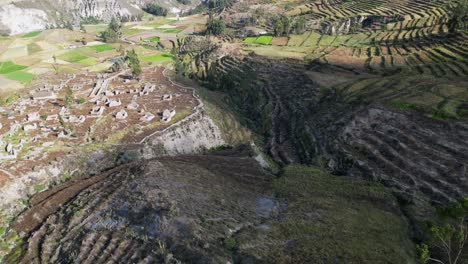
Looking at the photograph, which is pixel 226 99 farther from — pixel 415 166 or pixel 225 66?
pixel 415 166

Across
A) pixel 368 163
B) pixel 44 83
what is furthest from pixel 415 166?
pixel 44 83

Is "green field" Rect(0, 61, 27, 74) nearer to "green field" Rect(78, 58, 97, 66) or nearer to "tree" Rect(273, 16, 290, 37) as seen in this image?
"green field" Rect(78, 58, 97, 66)

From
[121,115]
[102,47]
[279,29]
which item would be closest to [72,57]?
[102,47]

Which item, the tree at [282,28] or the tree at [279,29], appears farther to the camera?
the tree at [282,28]

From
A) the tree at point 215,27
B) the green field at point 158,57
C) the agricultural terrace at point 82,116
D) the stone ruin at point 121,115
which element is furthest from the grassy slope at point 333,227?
the tree at point 215,27

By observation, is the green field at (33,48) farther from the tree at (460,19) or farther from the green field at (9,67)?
the tree at (460,19)

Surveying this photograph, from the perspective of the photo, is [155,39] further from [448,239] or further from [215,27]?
[448,239]
